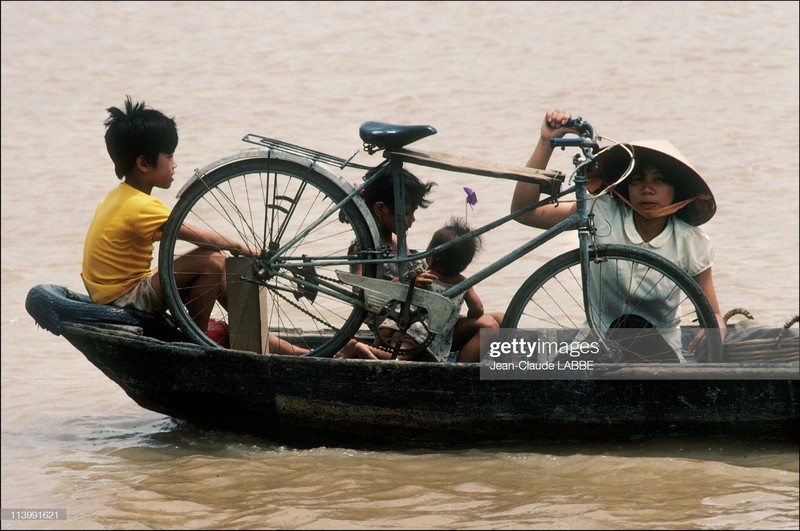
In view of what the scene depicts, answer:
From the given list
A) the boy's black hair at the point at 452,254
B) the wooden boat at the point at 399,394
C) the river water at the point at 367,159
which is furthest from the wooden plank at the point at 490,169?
the river water at the point at 367,159

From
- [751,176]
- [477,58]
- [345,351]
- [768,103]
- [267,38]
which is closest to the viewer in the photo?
[345,351]

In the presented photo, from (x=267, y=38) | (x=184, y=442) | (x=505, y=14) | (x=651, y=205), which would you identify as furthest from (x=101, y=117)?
(x=651, y=205)

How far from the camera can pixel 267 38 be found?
18109mm

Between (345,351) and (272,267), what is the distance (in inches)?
23.7

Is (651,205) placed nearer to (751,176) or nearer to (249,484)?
(249,484)

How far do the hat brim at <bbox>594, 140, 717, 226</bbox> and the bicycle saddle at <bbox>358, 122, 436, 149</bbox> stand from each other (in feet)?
2.49

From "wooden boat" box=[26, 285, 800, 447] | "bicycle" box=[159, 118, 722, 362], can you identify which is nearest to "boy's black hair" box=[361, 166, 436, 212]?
"bicycle" box=[159, 118, 722, 362]

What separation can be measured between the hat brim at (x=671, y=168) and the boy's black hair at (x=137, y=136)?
1940 mm

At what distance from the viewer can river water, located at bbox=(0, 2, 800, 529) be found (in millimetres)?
4742

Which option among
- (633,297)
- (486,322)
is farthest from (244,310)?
(633,297)

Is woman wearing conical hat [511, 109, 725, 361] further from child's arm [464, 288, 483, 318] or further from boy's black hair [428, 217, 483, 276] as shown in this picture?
child's arm [464, 288, 483, 318]

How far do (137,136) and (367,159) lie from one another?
8.26 m

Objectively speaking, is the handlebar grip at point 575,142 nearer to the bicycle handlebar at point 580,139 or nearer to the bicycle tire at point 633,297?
the bicycle handlebar at point 580,139

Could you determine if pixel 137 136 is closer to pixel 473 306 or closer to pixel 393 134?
pixel 393 134
